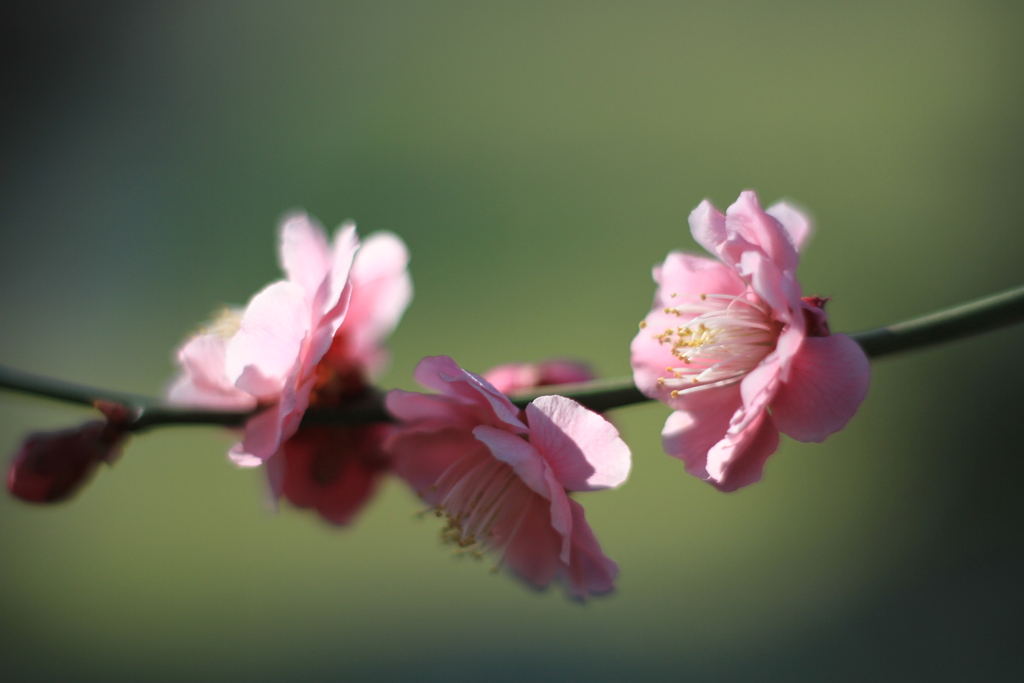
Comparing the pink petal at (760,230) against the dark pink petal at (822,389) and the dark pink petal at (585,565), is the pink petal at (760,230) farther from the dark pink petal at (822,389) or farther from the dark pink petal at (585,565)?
the dark pink petal at (585,565)

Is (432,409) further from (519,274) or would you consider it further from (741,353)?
(519,274)

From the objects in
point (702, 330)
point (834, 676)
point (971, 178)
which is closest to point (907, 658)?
point (834, 676)

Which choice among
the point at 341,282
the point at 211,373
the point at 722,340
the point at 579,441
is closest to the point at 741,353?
the point at 722,340

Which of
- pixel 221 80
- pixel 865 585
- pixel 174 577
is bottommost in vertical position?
pixel 174 577

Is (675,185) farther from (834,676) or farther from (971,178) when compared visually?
(834,676)

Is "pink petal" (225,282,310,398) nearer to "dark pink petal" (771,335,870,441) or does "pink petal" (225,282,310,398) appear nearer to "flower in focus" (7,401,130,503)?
"flower in focus" (7,401,130,503)

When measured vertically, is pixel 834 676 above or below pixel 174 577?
above

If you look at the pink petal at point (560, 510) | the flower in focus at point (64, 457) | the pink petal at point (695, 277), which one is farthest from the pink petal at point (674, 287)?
the flower in focus at point (64, 457)
